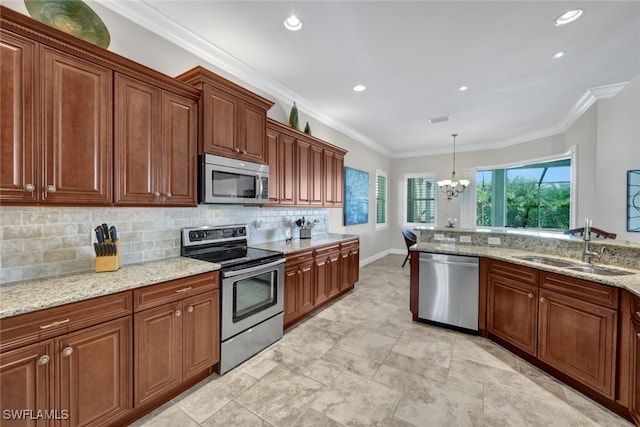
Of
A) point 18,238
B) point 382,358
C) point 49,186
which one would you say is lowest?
point 382,358

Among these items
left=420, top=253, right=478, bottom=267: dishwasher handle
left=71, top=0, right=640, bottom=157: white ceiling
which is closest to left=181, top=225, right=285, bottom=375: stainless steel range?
left=420, top=253, right=478, bottom=267: dishwasher handle

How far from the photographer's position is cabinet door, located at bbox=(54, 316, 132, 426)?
137 centimetres

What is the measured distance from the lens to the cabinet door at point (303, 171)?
3.61 metres

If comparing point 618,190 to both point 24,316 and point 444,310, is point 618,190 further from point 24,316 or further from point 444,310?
point 24,316

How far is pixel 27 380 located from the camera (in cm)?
125

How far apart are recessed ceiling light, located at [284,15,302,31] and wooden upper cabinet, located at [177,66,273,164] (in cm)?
70

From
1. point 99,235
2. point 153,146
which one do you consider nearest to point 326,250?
point 153,146

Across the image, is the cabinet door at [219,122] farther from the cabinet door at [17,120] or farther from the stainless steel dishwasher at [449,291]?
the stainless steel dishwasher at [449,291]

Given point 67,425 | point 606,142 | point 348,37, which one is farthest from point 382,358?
point 606,142

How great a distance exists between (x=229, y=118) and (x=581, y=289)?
337 centimetres

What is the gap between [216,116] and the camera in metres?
2.39

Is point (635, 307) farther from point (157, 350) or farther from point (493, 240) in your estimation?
point (157, 350)

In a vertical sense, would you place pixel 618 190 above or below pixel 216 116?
below

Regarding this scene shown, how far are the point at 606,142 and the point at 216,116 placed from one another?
5250 millimetres
